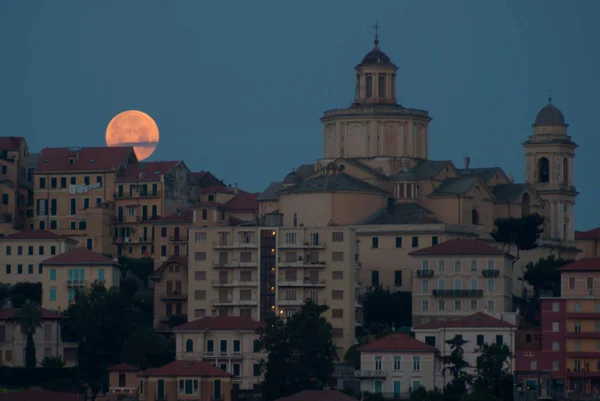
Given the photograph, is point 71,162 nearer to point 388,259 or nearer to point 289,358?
point 388,259

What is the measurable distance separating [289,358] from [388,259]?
65.6 ft

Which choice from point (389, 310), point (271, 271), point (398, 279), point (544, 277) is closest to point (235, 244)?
point (271, 271)

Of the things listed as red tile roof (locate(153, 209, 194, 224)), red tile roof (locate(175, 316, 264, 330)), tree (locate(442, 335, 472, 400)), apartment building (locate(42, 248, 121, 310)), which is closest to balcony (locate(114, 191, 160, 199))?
red tile roof (locate(153, 209, 194, 224))

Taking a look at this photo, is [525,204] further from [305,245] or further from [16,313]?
[16,313]

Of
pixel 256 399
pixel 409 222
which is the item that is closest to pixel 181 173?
pixel 409 222

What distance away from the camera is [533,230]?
151 m

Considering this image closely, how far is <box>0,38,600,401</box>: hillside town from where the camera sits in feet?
423

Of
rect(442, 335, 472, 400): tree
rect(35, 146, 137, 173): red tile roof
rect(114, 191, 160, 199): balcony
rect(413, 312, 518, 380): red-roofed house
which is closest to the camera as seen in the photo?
rect(442, 335, 472, 400): tree

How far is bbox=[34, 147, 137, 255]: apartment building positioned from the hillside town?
13cm

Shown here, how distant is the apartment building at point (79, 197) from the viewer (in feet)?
525

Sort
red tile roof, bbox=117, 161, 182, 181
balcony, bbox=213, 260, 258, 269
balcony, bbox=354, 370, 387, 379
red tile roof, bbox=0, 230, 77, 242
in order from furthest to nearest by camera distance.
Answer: red tile roof, bbox=117, 161, 182, 181, red tile roof, bbox=0, 230, 77, 242, balcony, bbox=213, 260, 258, 269, balcony, bbox=354, 370, 387, 379

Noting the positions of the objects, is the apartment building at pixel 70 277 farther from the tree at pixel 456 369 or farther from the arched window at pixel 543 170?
the arched window at pixel 543 170

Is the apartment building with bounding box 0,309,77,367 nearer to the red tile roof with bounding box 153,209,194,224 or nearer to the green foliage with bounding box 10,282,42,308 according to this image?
the green foliage with bounding box 10,282,42,308

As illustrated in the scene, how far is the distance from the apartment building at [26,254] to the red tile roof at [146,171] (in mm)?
9021
